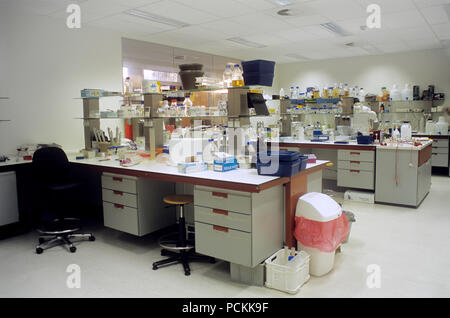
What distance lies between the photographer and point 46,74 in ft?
16.3

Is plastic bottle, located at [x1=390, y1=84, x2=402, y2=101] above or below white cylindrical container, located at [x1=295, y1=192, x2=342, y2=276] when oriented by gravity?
above

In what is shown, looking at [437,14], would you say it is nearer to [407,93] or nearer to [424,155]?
[424,155]

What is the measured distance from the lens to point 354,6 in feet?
15.7

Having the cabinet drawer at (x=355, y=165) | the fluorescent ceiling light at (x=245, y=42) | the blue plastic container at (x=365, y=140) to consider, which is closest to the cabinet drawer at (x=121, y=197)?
the cabinet drawer at (x=355, y=165)

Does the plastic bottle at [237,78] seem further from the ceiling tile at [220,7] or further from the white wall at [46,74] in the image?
the white wall at [46,74]

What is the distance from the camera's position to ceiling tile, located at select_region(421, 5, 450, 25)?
4.91 m

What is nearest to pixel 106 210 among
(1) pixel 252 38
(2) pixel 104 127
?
(2) pixel 104 127

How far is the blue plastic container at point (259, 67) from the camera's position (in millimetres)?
3040

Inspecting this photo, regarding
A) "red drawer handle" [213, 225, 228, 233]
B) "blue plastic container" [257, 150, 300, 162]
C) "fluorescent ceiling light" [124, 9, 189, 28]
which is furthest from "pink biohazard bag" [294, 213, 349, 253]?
"fluorescent ceiling light" [124, 9, 189, 28]

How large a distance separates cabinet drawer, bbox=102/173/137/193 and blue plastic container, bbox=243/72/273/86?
1.44m

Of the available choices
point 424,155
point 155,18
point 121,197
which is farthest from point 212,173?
A: point 424,155

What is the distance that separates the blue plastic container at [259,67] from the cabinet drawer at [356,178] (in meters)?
2.73

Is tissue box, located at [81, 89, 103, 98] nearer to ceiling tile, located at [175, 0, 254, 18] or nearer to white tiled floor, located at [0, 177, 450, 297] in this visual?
ceiling tile, located at [175, 0, 254, 18]

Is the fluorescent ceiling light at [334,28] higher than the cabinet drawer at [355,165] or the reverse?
higher
